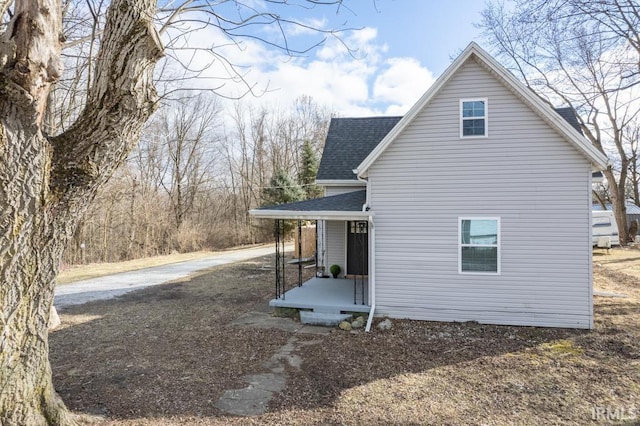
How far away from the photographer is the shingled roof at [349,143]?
486 inches

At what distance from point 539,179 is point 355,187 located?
571 cm

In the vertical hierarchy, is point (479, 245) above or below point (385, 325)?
above

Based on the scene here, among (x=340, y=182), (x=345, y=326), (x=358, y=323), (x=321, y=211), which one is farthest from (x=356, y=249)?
(x=345, y=326)

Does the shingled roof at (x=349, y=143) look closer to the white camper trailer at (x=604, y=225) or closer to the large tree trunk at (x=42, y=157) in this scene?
the large tree trunk at (x=42, y=157)

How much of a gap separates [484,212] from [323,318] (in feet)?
13.3

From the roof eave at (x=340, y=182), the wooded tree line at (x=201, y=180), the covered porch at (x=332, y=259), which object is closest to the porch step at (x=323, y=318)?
the covered porch at (x=332, y=259)

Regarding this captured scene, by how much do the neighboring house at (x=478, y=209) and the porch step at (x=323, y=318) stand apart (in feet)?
0.67

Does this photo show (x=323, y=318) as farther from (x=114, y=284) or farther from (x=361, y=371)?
(x=114, y=284)

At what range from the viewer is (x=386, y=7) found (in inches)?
192

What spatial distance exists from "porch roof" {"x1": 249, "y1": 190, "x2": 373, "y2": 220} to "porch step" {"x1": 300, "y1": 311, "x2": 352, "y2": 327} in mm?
2112

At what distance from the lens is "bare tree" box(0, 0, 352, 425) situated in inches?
121

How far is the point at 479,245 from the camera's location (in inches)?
309

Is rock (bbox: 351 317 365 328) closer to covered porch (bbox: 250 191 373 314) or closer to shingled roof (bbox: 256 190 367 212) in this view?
covered porch (bbox: 250 191 373 314)

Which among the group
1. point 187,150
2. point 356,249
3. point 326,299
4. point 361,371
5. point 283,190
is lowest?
point 361,371
